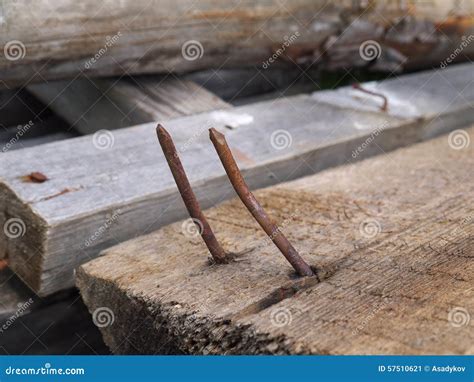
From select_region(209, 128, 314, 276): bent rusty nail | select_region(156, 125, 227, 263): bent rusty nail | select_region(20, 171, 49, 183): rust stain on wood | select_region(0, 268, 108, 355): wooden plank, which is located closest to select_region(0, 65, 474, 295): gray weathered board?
select_region(20, 171, 49, 183): rust stain on wood

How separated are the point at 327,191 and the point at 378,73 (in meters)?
2.32

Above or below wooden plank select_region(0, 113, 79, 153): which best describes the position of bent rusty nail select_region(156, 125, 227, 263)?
below

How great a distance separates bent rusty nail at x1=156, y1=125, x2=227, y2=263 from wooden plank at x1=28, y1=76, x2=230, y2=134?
3.89 ft

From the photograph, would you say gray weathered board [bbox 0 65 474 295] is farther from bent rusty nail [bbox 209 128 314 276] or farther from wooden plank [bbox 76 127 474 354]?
bent rusty nail [bbox 209 128 314 276]

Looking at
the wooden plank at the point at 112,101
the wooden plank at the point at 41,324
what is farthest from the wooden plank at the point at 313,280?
the wooden plank at the point at 112,101

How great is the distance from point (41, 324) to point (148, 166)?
0.61 metres

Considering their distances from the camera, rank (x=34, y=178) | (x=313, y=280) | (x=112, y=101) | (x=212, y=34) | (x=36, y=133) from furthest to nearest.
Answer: (x=212, y=34)
(x=36, y=133)
(x=112, y=101)
(x=34, y=178)
(x=313, y=280)

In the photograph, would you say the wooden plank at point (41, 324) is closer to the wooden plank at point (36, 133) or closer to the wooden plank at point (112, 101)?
the wooden plank at point (36, 133)

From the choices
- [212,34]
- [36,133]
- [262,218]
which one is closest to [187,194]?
[262,218]

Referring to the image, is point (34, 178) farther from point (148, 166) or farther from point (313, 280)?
point (313, 280)

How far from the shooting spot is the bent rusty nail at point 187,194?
64.1 inches

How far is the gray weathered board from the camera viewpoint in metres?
1.92

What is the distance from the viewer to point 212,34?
3.24m

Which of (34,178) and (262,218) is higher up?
(34,178)
